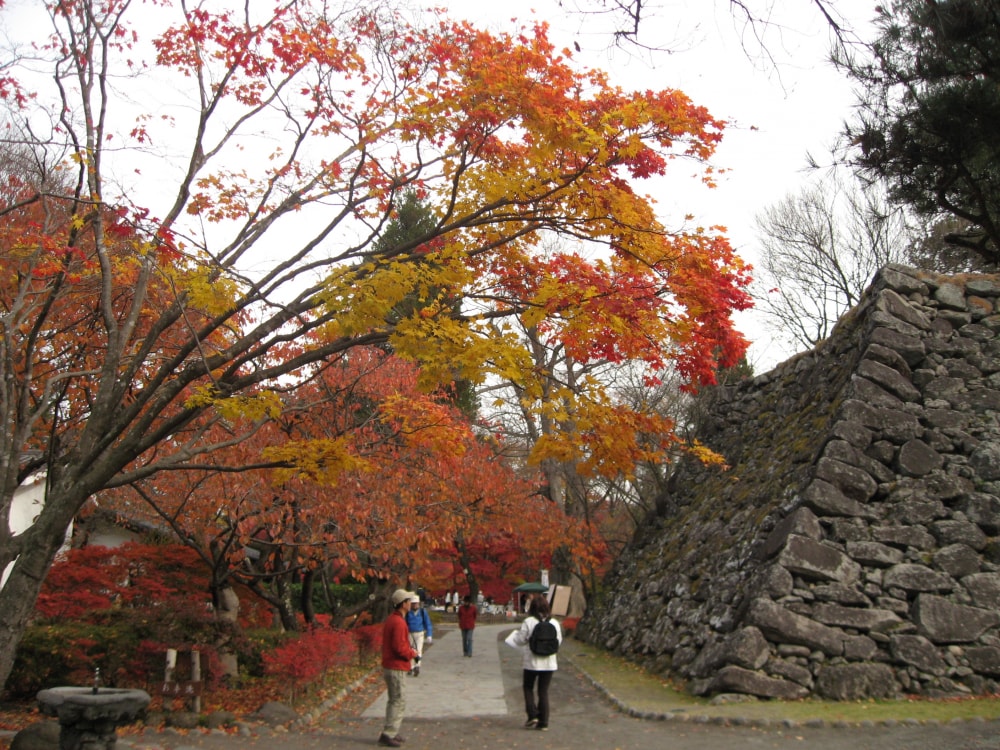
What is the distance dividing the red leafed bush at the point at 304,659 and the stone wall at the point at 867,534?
5262mm

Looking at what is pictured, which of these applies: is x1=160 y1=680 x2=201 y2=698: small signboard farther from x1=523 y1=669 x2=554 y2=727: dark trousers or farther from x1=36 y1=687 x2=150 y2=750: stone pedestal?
x1=523 y1=669 x2=554 y2=727: dark trousers

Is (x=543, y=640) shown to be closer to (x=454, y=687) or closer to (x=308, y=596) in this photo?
(x=454, y=687)

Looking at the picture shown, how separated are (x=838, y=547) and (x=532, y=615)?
4.40 metres

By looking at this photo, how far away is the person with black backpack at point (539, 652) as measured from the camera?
946 cm

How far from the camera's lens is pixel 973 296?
13.4 metres

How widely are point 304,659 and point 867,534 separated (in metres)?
8.04

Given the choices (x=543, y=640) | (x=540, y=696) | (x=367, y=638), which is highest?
(x=543, y=640)

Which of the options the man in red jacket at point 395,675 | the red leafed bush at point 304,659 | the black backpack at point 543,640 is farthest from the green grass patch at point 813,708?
the red leafed bush at point 304,659

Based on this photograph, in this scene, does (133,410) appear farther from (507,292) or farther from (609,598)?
(609,598)

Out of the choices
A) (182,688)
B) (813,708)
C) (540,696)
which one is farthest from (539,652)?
(182,688)

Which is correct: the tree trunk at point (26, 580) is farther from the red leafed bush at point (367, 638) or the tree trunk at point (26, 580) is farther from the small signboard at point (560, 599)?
the small signboard at point (560, 599)

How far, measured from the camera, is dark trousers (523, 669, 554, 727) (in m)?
9.48

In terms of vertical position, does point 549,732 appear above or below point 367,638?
above

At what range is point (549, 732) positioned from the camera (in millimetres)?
9367
